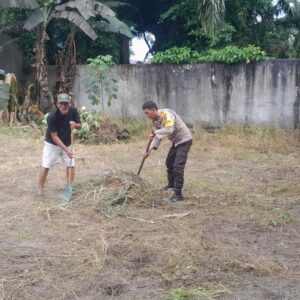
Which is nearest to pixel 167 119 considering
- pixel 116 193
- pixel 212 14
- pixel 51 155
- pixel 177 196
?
pixel 177 196

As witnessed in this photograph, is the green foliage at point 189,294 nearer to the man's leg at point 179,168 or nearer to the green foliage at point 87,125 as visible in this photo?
the man's leg at point 179,168

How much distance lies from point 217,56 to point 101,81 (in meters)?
3.04

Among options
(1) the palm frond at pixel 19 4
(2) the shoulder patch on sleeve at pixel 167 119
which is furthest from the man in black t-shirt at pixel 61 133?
(1) the palm frond at pixel 19 4

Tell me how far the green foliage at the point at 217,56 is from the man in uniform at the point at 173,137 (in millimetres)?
5850

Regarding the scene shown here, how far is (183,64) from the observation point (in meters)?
13.7

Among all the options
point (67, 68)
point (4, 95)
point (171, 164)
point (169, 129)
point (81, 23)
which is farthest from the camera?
point (67, 68)

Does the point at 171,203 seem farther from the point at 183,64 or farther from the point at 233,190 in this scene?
the point at 183,64

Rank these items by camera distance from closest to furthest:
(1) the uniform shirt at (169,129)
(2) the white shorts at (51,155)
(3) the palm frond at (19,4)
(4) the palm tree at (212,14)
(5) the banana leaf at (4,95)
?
1. (1) the uniform shirt at (169,129)
2. (2) the white shorts at (51,155)
3. (5) the banana leaf at (4,95)
4. (4) the palm tree at (212,14)
5. (3) the palm frond at (19,4)

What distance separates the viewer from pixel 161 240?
5.33 meters

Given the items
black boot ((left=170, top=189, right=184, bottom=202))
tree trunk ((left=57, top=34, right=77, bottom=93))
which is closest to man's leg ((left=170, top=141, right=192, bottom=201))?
black boot ((left=170, top=189, right=184, bottom=202))

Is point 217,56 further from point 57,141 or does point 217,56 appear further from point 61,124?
point 57,141

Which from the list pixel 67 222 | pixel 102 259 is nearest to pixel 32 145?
pixel 67 222

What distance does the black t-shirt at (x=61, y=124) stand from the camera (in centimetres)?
715

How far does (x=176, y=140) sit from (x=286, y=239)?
233 centimetres
